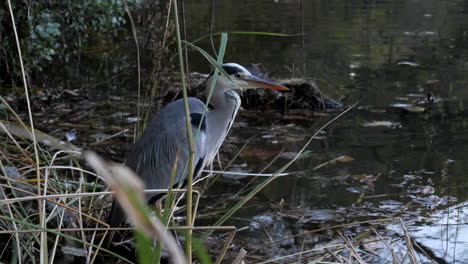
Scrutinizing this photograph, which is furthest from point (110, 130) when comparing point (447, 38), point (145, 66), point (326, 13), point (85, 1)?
point (326, 13)

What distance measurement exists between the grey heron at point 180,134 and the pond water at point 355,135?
42 cm

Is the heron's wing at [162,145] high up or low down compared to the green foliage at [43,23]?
down

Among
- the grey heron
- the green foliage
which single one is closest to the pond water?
the grey heron

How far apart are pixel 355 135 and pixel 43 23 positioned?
308 centimetres

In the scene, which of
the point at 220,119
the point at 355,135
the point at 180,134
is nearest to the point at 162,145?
the point at 180,134

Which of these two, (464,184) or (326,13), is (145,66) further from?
(326,13)

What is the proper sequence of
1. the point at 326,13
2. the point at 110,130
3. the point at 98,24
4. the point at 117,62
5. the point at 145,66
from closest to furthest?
the point at 145,66, the point at 110,130, the point at 98,24, the point at 117,62, the point at 326,13

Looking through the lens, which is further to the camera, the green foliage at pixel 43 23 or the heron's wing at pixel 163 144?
the green foliage at pixel 43 23

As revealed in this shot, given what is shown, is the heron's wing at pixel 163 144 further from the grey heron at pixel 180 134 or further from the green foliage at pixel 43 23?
the green foliage at pixel 43 23

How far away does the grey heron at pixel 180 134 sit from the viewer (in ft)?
10.1

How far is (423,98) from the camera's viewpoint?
6016mm

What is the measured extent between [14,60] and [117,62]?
7.98 ft

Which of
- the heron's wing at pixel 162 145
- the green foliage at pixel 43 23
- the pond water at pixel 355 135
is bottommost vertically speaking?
the pond water at pixel 355 135

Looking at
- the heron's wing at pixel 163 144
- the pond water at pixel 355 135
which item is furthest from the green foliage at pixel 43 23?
the heron's wing at pixel 163 144
